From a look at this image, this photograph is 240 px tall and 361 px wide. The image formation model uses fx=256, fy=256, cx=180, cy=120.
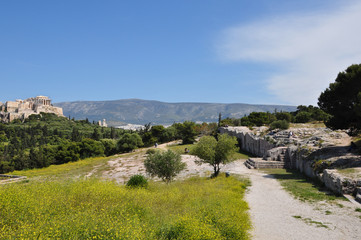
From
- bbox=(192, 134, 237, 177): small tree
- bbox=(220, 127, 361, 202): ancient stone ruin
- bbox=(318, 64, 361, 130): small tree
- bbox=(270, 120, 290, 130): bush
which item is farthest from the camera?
bbox=(270, 120, 290, 130): bush

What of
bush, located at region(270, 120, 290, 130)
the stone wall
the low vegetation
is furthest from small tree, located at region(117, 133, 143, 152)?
bush, located at region(270, 120, 290, 130)

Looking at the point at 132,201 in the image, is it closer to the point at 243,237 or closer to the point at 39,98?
the point at 243,237

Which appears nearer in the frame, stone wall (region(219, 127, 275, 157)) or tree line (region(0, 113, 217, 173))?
stone wall (region(219, 127, 275, 157))

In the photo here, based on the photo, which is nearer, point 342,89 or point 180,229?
point 180,229

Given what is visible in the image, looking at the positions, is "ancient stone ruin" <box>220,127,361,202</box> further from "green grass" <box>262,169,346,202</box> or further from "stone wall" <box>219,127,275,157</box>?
"green grass" <box>262,169,346,202</box>

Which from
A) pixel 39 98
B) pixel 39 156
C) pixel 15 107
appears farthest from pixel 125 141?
pixel 39 98

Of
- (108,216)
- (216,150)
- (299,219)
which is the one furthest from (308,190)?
(108,216)

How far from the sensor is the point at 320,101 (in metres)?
25.6

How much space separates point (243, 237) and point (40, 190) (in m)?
9.63

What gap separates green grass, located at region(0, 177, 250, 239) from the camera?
729 centimetres

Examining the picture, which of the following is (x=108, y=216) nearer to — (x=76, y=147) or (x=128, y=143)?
(x=128, y=143)

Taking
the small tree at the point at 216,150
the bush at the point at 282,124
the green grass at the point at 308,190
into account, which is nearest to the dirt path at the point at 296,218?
the green grass at the point at 308,190

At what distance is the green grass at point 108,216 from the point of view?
7.29m

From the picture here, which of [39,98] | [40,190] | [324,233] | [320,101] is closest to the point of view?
[324,233]
